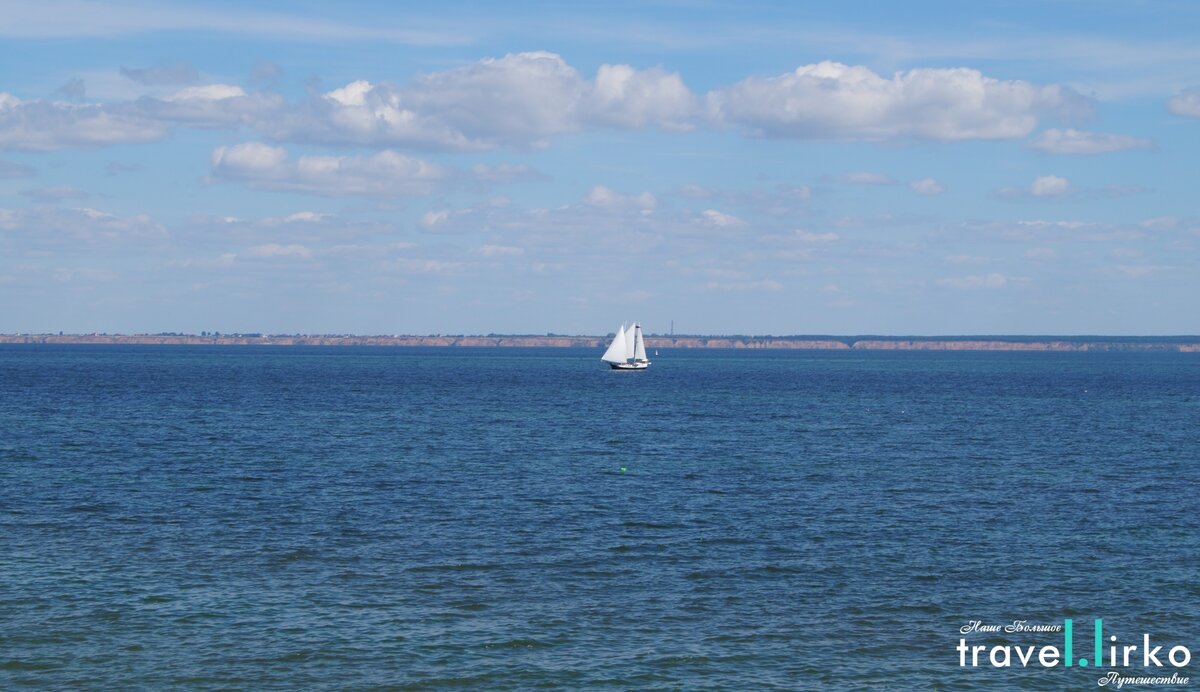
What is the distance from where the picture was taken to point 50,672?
32719 mm

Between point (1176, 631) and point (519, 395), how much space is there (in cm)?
13684

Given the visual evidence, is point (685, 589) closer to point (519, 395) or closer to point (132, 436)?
point (132, 436)

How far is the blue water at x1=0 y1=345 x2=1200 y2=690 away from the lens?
34.1 meters

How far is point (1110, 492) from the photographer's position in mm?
66938

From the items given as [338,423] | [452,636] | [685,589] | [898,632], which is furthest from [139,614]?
[338,423]

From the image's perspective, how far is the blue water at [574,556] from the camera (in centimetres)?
3412

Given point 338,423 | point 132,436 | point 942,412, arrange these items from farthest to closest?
point 942,412
point 338,423
point 132,436

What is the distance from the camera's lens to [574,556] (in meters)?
47.9

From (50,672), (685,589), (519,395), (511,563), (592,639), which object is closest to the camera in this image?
(50,672)

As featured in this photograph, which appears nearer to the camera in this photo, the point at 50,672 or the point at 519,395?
the point at 50,672

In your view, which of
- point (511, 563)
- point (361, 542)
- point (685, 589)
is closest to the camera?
point (685, 589)

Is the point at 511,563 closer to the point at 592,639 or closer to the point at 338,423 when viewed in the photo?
the point at 592,639

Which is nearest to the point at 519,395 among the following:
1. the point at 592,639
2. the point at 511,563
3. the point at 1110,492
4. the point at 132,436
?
the point at 132,436

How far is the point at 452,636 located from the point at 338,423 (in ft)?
263
